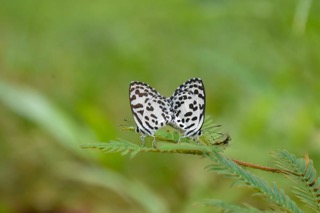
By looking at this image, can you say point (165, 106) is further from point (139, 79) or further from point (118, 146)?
point (139, 79)

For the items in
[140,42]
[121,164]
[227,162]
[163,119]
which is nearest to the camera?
[227,162]

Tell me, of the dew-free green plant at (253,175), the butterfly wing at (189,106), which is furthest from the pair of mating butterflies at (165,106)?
the dew-free green plant at (253,175)

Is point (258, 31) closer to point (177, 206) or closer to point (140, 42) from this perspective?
point (177, 206)

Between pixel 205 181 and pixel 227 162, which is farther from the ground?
pixel 227 162

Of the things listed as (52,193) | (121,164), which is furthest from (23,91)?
(121,164)

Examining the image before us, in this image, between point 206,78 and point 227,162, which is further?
point 206,78

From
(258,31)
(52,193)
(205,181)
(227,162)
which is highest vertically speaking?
(258,31)

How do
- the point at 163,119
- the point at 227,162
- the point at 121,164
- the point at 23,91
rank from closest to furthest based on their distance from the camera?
the point at 227,162 < the point at 163,119 < the point at 121,164 < the point at 23,91
